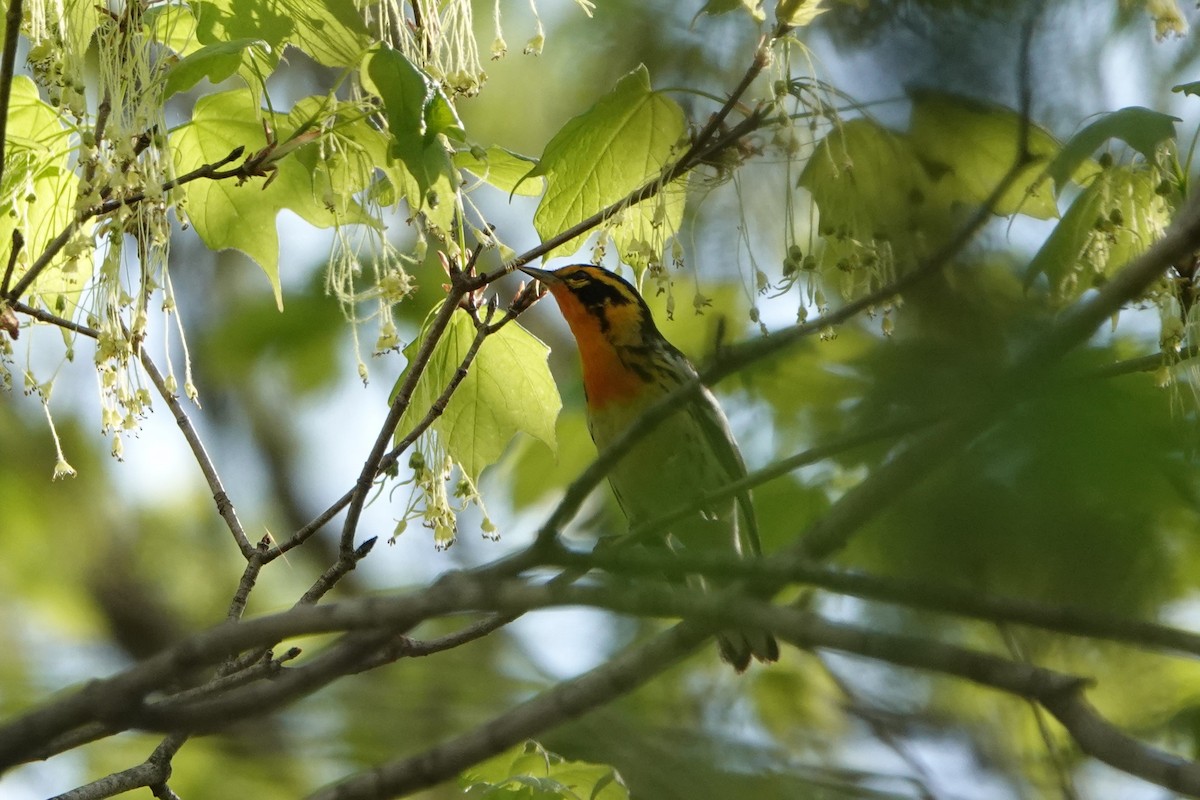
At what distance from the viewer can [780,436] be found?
1.34 m

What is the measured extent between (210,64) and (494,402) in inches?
43.1

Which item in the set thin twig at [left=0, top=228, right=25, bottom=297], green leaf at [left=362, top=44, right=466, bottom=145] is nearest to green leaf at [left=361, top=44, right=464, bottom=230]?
green leaf at [left=362, top=44, right=466, bottom=145]

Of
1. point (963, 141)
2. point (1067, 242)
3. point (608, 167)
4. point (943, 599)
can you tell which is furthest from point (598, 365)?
point (943, 599)

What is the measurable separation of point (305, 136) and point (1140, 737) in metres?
2.07

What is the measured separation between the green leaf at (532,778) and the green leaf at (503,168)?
1240mm

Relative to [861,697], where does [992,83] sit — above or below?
above

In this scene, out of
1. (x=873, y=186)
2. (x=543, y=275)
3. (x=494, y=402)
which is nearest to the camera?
(x=873, y=186)

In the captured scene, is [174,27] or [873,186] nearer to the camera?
[873,186]

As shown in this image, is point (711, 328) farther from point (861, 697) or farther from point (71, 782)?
point (71, 782)

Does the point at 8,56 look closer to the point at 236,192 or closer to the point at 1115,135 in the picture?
the point at 236,192

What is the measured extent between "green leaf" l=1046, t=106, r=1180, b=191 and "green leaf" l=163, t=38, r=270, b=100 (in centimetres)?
149

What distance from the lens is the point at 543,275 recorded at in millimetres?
3758

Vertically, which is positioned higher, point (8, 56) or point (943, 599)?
point (8, 56)

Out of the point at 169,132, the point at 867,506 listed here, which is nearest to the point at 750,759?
the point at 867,506
